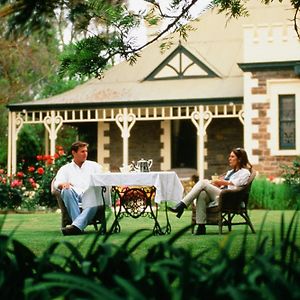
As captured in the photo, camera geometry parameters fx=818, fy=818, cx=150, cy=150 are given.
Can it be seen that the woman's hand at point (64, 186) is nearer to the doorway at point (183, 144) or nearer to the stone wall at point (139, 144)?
the doorway at point (183, 144)

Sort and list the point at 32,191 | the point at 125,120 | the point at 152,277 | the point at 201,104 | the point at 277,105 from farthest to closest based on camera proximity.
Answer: the point at 125,120 < the point at 201,104 < the point at 277,105 < the point at 32,191 < the point at 152,277

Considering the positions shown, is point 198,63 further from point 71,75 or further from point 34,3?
point 34,3

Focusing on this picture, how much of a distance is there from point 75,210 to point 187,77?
43.2ft

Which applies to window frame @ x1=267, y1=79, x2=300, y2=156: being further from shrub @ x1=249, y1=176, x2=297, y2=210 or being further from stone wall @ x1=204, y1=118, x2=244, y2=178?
stone wall @ x1=204, y1=118, x2=244, y2=178

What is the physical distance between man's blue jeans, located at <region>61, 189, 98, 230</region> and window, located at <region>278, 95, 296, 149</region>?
1068 centimetres

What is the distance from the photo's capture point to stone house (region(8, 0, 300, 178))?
67.7 feet

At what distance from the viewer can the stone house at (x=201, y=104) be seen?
20641 mm

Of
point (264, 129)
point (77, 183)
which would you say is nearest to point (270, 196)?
point (264, 129)

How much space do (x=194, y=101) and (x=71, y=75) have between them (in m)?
15.4

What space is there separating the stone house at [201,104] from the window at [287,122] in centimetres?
3

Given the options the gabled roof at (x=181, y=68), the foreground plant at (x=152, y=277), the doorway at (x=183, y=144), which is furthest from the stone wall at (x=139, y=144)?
the foreground plant at (x=152, y=277)

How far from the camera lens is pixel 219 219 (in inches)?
425

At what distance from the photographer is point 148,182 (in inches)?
413

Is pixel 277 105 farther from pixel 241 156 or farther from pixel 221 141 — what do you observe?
pixel 241 156
